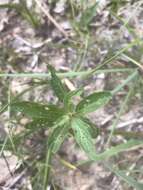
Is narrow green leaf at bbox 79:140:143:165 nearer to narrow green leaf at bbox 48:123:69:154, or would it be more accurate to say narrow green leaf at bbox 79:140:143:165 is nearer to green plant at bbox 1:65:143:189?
green plant at bbox 1:65:143:189

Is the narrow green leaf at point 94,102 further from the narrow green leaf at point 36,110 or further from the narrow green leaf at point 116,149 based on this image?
the narrow green leaf at point 116,149

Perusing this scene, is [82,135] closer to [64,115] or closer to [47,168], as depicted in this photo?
[64,115]

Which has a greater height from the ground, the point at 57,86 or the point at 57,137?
the point at 57,86

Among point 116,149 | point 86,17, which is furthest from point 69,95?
point 86,17

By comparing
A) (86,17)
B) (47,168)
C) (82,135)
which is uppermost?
(86,17)

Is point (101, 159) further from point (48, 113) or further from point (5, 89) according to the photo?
point (5, 89)
